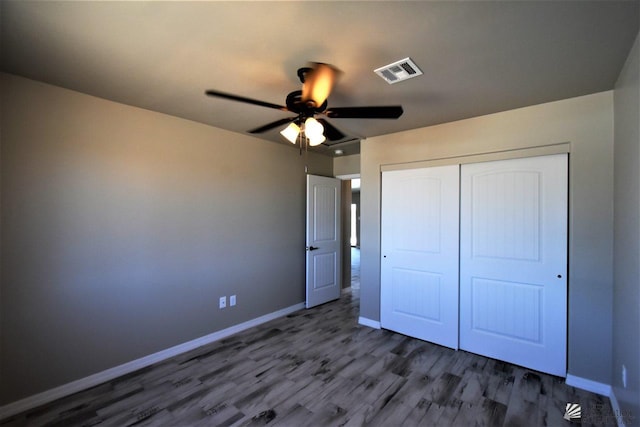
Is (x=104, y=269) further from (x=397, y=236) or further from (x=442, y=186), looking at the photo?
(x=442, y=186)

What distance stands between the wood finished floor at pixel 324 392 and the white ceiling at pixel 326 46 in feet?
7.92

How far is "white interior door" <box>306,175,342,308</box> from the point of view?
430 centimetres

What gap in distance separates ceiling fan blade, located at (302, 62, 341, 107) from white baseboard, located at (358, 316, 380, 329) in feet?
9.26

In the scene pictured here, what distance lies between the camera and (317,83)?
173 centimetres

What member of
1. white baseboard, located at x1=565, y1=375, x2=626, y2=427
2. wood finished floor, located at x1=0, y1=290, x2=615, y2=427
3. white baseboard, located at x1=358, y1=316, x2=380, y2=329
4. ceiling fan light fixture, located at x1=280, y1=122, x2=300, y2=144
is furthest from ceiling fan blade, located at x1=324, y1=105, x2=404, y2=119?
white baseboard, located at x1=358, y1=316, x2=380, y2=329

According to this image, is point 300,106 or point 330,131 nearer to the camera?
point 300,106

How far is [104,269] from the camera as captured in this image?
8.24 ft

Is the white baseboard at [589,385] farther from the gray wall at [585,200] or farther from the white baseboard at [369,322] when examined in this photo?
the white baseboard at [369,322]

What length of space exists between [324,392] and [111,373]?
1.86m

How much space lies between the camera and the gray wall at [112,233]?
2.12m

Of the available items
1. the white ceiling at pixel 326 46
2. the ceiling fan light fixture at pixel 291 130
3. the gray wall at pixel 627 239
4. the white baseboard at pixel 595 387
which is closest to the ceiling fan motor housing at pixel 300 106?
the ceiling fan light fixture at pixel 291 130

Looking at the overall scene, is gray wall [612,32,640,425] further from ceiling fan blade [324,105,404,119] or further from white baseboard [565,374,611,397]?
ceiling fan blade [324,105,404,119]

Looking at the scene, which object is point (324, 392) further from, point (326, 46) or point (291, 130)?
point (326, 46)

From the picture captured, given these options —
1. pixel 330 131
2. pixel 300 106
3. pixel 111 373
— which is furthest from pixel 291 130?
pixel 111 373
